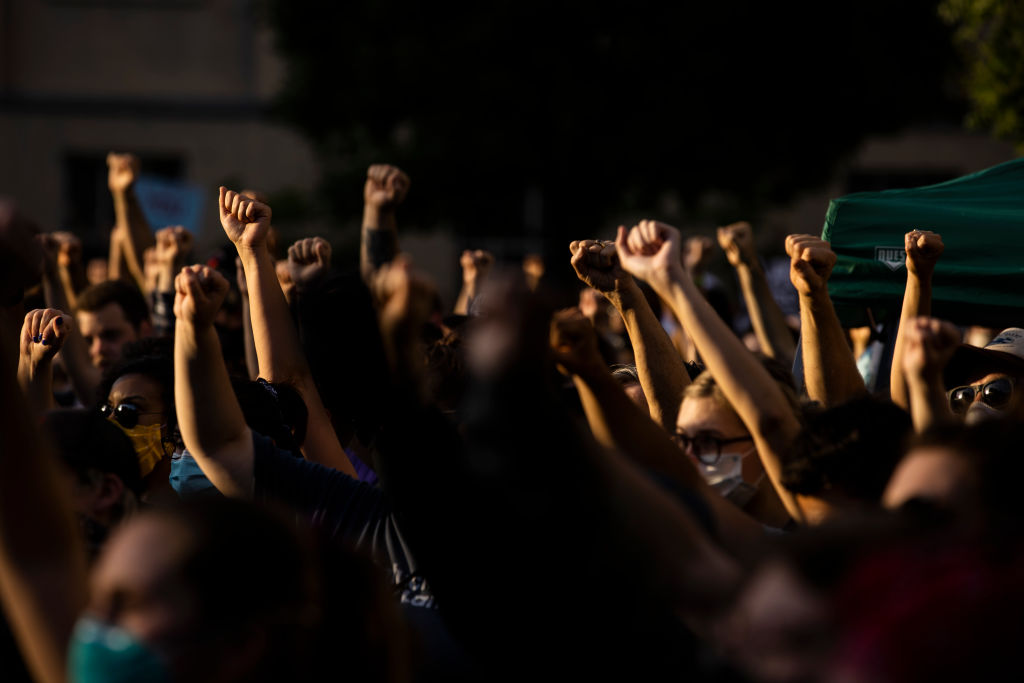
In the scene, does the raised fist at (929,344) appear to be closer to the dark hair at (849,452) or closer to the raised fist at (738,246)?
the dark hair at (849,452)

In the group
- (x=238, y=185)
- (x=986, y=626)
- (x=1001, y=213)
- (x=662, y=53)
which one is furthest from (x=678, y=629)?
(x=238, y=185)

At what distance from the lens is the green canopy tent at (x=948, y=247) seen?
4742 millimetres

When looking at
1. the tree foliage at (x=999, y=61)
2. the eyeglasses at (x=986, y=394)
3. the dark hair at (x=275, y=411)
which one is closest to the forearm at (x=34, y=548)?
the dark hair at (x=275, y=411)

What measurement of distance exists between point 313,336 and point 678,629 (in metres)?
1.20

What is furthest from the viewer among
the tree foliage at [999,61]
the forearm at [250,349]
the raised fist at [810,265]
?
the tree foliage at [999,61]

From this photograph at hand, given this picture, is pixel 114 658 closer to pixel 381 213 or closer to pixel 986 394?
pixel 986 394

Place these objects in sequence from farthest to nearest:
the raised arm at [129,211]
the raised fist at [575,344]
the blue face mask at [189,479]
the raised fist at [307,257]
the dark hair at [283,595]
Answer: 1. the raised arm at [129,211]
2. the raised fist at [307,257]
3. the blue face mask at [189,479]
4. the raised fist at [575,344]
5. the dark hair at [283,595]

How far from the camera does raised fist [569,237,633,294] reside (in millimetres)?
3545

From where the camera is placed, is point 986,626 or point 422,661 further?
point 422,661

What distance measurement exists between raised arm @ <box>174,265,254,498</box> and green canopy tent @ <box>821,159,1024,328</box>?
2.98 metres

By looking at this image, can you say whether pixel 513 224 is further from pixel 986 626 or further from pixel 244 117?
pixel 986 626

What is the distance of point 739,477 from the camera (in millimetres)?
3266

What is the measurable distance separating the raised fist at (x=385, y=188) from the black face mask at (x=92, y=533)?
2.55m

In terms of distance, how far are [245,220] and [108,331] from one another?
211 cm
